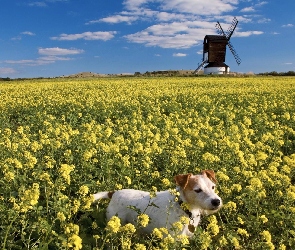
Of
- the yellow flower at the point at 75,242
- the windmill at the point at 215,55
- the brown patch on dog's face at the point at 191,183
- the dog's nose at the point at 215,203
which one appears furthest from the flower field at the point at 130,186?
the windmill at the point at 215,55

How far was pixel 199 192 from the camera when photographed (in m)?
4.07

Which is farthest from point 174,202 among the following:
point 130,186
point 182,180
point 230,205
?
point 130,186

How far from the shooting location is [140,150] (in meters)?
6.29

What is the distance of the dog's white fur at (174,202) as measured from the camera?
4.03 metres

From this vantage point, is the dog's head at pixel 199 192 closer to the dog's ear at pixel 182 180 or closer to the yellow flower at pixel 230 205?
the dog's ear at pixel 182 180

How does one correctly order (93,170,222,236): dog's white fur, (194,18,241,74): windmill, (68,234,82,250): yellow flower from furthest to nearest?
(194,18,241,74): windmill → (93,170,222,236): dog's white fur → (68,234,82,250): yellow flower

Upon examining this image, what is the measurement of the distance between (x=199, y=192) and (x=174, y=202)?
0.35 metres

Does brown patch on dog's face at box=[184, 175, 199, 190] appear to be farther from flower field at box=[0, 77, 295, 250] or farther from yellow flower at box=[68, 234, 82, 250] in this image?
yellow flower at box=[68, 234, 82, 250]

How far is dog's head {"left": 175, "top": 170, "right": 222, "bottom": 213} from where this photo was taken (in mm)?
3934

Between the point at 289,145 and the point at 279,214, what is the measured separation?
433cm

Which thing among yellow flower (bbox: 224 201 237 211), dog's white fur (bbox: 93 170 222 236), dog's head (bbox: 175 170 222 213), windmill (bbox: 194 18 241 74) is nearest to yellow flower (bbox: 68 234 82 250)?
dog's white fur (bbox: 93 170 222 236)

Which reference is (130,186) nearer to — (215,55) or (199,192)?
(199,192)

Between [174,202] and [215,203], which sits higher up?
[215,203]

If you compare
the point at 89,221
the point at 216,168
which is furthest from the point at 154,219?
the point at 216,168
